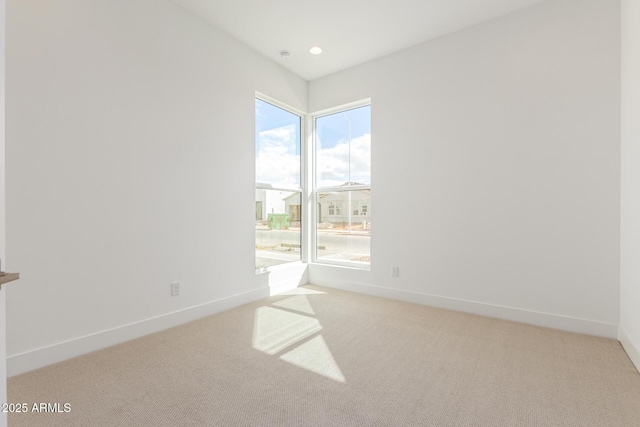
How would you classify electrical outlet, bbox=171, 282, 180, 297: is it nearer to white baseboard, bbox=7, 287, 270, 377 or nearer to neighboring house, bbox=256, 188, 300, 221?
white baseboard, bbox=7, 287, 270, 377

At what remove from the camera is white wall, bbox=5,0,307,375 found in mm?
2033

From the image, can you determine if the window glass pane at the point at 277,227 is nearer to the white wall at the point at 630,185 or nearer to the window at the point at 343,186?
the window at the point at 343,186

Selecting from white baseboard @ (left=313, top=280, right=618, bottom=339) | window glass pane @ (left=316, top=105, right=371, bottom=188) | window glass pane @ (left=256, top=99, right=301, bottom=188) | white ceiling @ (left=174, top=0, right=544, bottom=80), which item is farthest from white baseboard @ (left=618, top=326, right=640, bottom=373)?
window glass pane @ (left=256, top=99, right=301, bottom=188)

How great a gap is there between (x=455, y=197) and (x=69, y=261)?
3449 mm

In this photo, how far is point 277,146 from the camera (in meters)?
4.05

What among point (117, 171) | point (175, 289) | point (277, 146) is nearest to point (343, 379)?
point (175, 289)

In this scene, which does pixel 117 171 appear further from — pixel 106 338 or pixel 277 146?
pixel 277 146

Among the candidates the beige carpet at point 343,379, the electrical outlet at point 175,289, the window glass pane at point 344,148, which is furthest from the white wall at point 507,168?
the electrical outlet at point 175,289

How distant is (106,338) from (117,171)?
1304 millimetres

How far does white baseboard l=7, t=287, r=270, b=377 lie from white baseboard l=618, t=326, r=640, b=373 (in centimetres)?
333

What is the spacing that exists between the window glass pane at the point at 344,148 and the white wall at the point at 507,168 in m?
0.23

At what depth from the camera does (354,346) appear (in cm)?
241

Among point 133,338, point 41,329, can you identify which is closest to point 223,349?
point 133,338

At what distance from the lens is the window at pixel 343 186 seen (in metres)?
4.05
